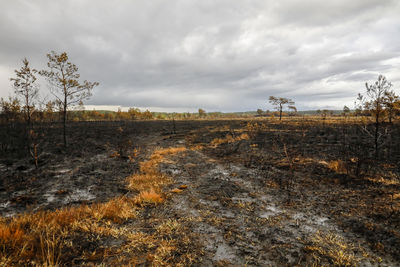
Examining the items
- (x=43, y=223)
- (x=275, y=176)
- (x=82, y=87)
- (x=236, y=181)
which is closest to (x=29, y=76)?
(x=82, y=87)

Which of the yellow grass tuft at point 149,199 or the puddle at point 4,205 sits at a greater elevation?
the yellow grass tuft at point 149,199

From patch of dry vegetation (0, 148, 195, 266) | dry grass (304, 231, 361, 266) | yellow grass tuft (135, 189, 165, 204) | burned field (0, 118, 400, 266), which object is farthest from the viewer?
yellow grass tuft (135, 189, 165, 204)

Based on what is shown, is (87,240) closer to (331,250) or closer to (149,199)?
(149,199)

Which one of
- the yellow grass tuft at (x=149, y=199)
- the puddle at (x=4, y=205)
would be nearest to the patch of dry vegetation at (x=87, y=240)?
the yellow grass tuft at (x=149, y=199)

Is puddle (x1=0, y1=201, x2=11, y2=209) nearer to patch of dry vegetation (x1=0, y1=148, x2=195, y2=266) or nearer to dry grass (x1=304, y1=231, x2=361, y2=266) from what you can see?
patch of dry vegetation (x1=0, y1=148, x2=195, y2=266)

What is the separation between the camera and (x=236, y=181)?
973cm

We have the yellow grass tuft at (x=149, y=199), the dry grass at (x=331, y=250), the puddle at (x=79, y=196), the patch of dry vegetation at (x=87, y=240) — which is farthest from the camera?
the puddle at (x=79, y=196)

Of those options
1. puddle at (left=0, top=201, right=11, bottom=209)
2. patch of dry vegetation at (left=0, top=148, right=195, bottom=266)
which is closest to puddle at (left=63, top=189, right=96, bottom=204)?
puddle at (left=0, top=201, right=11, bottom=209)

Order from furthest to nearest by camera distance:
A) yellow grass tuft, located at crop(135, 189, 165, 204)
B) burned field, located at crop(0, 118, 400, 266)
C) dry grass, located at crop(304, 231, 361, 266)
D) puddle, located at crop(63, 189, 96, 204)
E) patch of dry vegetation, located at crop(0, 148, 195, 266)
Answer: puddle, located at crop(63, 189, 96, 204)
yellow grass tuft, located at crop(135, 189, 165, 204)
burned field, located at crop(0, 118, 400, 266)
dry grass, located at crop(304, 231, 361, 266)
patch of dry vegetation, located at crop(0, 148, 195, 266)

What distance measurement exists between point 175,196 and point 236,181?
12.2 feet

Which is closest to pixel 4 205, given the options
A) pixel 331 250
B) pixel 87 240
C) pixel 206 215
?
pixel 87 240

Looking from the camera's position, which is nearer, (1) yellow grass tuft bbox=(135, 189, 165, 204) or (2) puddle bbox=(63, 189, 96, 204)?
(1) yellow grass tuft bbox=(135, 189, 165, 204)

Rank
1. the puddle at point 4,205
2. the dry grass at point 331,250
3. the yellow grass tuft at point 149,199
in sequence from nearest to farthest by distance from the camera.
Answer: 1. the dry grass at point 331,250
2. the yellow grass tuft at point 149,199
3. the puddle at point 4,205

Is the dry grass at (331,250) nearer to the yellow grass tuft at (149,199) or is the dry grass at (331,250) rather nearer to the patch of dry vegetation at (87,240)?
the patch of dry vegetation at (87,240)
